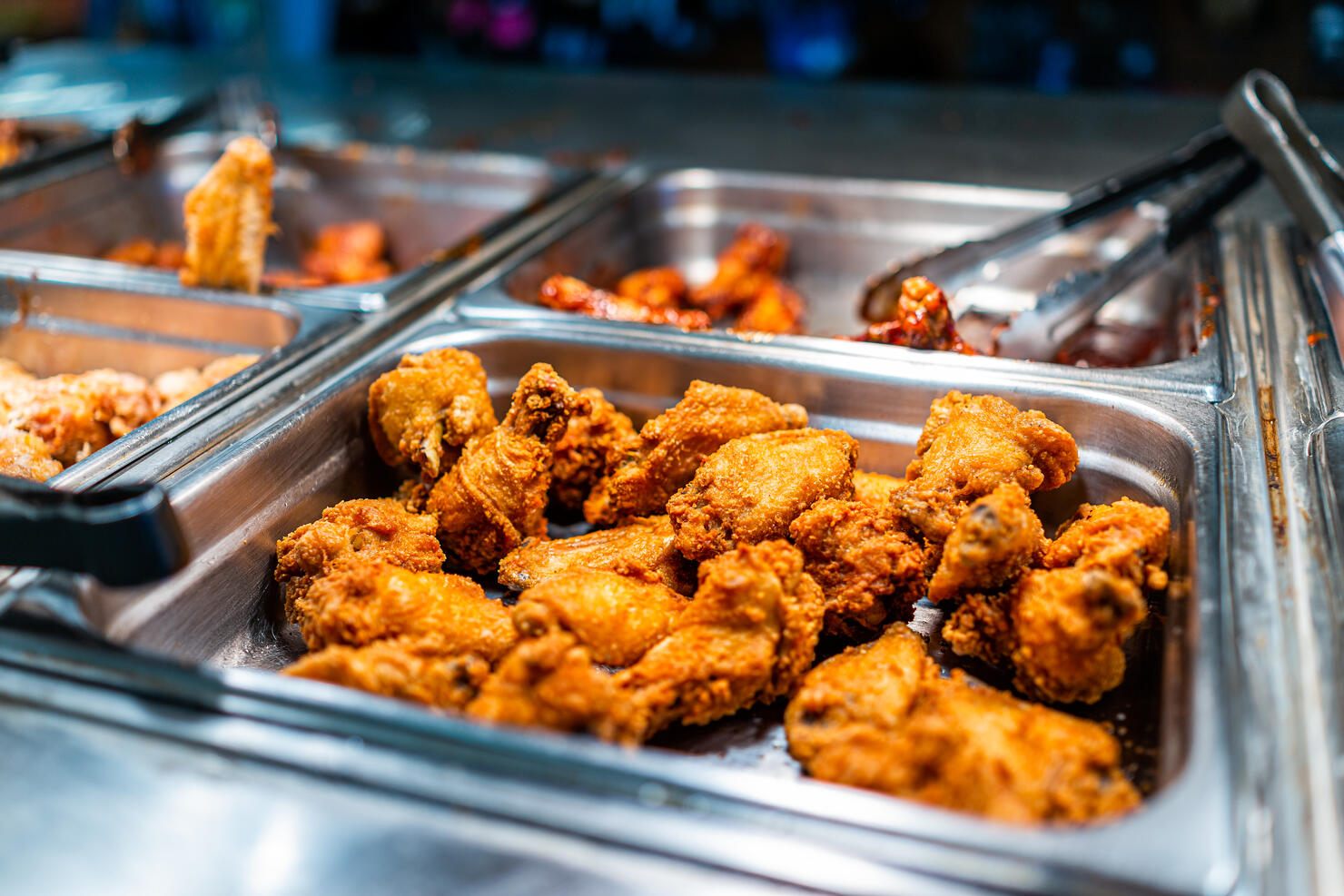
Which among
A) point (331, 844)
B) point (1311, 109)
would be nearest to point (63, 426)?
point (331, 844)

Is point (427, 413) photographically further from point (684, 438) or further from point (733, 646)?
point (733, 646)

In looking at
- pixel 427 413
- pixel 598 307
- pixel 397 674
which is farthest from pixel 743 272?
pixel 397 674

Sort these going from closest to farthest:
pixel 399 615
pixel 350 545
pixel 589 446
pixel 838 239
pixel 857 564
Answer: pixel 399 615, pixel 857 564, pixel 350 545, pixel 589 446, pixel 838 239

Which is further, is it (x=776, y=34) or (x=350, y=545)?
(x=776, y=34)

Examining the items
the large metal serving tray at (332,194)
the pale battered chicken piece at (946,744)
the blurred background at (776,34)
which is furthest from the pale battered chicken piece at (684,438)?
the blurred background at (776,34)

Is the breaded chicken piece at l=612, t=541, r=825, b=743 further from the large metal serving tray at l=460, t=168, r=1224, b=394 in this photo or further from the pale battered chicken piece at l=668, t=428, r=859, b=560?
the large metal serving tray at l=460, t=168, r=1224, b=394

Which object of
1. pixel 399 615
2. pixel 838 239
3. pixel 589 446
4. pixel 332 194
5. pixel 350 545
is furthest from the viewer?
pixel 332 194
